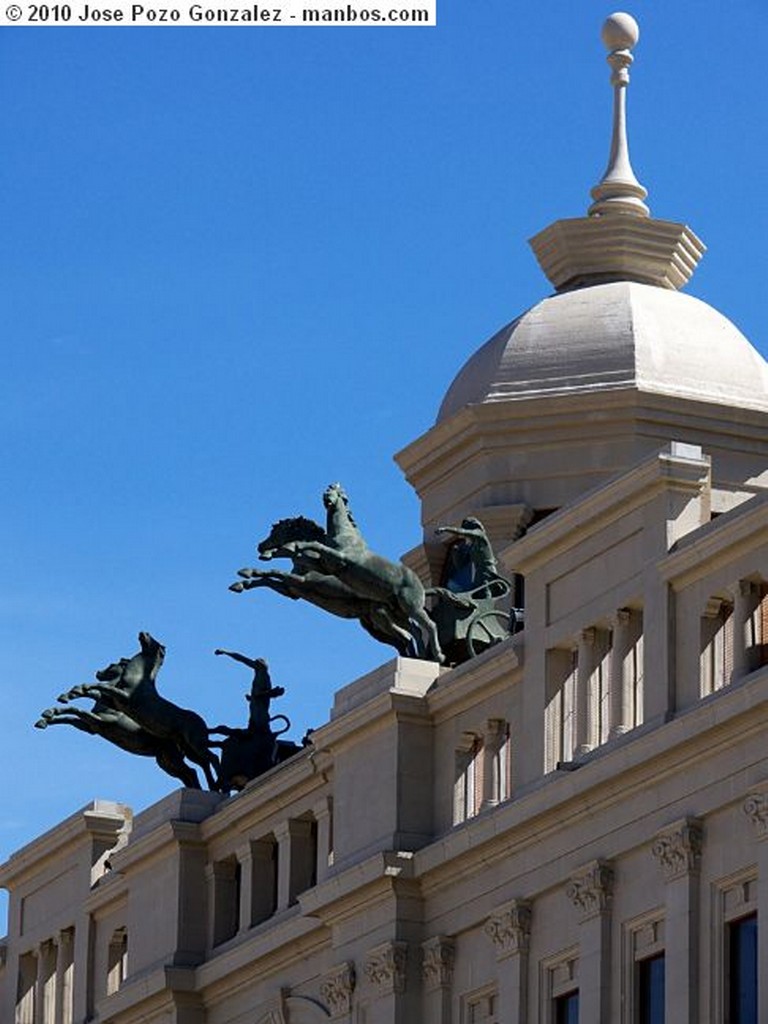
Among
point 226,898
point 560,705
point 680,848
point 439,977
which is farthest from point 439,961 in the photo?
point 226,898

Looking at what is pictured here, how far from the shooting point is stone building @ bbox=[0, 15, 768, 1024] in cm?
6425

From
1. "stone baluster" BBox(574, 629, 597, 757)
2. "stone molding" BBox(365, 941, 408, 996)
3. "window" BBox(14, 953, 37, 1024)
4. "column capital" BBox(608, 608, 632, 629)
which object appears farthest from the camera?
"window" BBox(14, 953, 37, 1024)

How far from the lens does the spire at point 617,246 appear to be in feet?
289

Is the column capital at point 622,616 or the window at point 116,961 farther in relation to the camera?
the window at point 116,961

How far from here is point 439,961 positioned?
71.1 meters

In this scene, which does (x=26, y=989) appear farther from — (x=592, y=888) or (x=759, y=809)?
(x=759, y=809)

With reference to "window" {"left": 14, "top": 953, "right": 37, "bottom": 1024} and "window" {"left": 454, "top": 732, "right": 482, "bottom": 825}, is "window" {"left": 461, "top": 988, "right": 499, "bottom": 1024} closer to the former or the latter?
"window" {"left": 454, "top": 732, "right": 482, "bottom": 825}

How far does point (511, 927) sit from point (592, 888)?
2.55 meters

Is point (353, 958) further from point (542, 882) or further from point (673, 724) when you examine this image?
point (673, 724)

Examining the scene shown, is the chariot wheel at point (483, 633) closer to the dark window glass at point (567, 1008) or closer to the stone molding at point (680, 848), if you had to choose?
the dark window glass at point (567, 1008)

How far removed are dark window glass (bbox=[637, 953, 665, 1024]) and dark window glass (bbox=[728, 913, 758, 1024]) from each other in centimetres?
Result: 193

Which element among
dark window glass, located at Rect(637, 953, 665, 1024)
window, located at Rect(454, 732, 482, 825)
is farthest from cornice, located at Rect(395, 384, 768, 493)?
dark window glass, located at Rect(637, 953, 665, 1024)

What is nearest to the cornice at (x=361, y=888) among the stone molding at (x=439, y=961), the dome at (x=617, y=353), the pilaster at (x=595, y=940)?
the stone molding at (x=439, y=961)

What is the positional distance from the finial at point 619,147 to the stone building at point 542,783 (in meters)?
0.08
